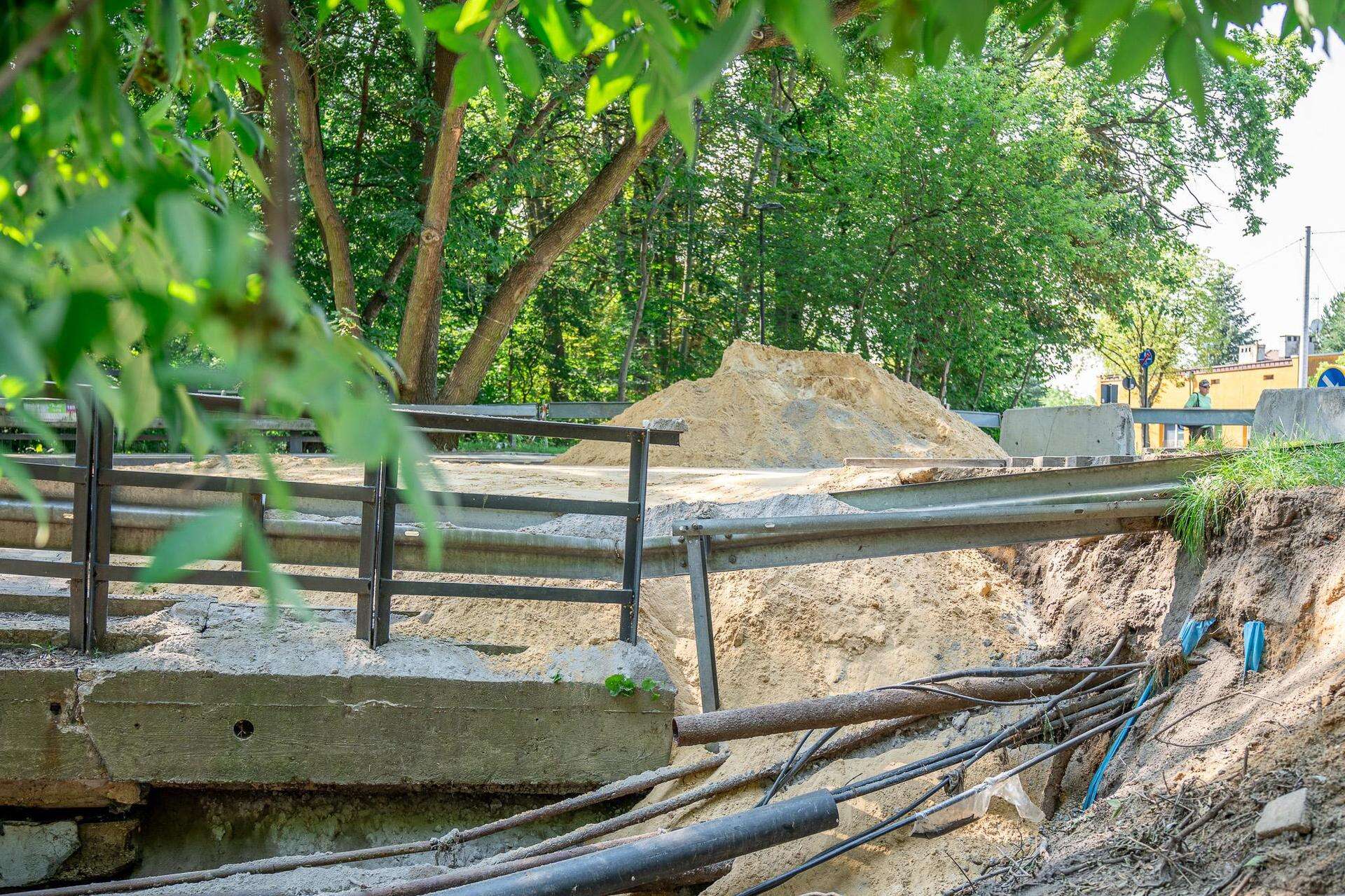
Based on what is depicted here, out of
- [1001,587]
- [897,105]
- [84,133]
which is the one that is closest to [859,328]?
[897,105]

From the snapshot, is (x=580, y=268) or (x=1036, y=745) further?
(x=580, y=268)

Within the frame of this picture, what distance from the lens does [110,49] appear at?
4.76 ft

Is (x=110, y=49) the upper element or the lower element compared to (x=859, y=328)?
Answer: lower

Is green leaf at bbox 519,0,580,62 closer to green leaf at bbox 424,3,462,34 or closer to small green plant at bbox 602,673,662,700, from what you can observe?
green leaf at bbox 424,3,462,34

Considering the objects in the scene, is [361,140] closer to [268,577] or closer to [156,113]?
[156,113]

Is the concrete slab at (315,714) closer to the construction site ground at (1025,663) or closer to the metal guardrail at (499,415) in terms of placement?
the construction site ground at (1025,663)

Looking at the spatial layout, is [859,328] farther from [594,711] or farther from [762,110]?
[594,711]

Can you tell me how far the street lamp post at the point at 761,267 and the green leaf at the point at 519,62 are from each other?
23.1 m

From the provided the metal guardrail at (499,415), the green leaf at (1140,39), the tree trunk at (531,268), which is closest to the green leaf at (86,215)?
the green leaf at (1140,39)

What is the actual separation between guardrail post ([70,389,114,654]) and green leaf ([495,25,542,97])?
3.60 metres

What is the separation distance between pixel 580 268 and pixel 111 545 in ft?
75.7

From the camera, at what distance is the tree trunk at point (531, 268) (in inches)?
595

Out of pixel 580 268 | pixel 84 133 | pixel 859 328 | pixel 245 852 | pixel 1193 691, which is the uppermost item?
pixel 580 268

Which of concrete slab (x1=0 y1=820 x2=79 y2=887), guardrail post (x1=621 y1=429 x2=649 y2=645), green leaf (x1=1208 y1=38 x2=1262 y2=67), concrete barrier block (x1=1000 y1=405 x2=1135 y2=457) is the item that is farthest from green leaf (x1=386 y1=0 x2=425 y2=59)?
concrete barrier block (x1=1000 y1=405 x2=1135 y2=457)
